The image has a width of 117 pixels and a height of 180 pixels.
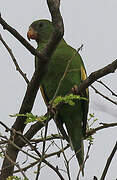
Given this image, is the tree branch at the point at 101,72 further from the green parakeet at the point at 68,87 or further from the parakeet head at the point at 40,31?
the parakeet head at the point at 40,31

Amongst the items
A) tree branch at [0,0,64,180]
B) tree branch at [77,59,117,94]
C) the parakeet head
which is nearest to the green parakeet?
the parakeet head

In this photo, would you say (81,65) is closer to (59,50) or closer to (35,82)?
(59,50)

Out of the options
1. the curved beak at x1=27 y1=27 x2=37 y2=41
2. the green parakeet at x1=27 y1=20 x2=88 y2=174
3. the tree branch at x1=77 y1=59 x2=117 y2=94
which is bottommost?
the tree branch at x1=77 y1=59 x2=117 y2=94

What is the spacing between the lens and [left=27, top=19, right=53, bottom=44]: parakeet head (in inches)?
159

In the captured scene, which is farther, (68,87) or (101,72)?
(68,87)

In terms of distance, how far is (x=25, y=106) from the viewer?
251 cm

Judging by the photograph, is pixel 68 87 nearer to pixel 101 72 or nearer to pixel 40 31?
pixel 40 31

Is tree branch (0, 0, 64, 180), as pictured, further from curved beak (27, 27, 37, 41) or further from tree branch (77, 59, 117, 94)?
curved beak (27, 27, 37, 41)

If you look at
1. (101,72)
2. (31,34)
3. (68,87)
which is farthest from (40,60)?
(31,34)

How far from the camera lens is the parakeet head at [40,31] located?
4047 mm

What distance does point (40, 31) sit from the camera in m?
4.11

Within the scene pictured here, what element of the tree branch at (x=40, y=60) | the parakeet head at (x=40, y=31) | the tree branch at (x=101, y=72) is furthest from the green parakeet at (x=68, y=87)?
the tree branch at (x=101, y=72)

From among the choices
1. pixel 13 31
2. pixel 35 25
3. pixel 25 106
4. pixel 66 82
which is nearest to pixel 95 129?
pixel 25 106

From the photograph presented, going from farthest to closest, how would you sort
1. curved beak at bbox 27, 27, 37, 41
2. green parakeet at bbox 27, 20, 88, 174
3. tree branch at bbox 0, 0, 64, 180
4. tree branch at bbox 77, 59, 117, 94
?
1. curved beak at bbox 27, 27, 37, 41
2. green parakeet at bbox 27, 20, 88, 174
3. tree branch at bbox 77, 59, 117, 94
4. tree branch at bbox 0, 0, 64, 180
